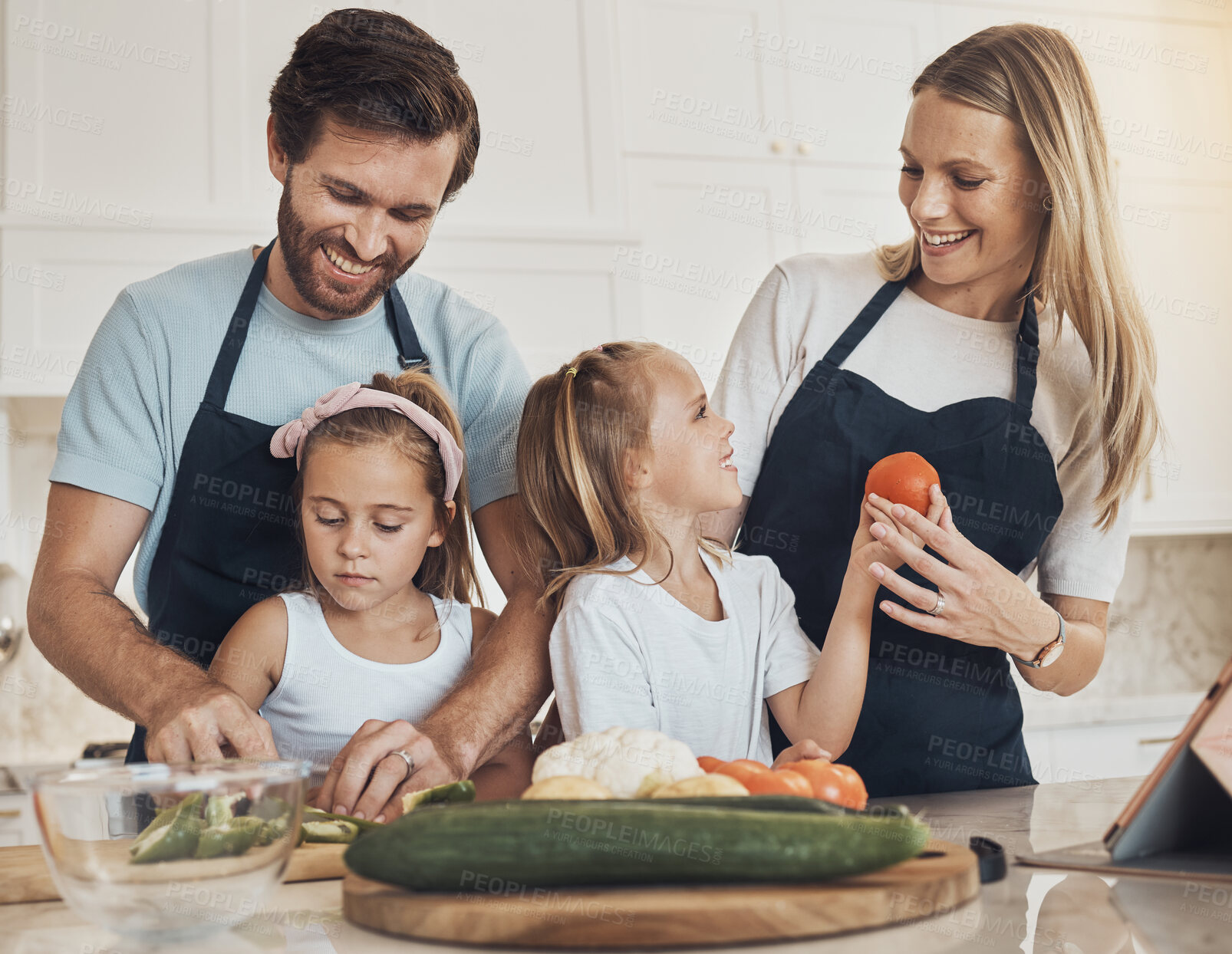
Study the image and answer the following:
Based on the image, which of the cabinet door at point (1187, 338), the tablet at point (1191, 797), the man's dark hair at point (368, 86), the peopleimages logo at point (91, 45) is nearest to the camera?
the tablet at point (1191, 797)

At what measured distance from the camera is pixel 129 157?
255cm

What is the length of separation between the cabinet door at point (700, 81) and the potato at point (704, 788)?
2.59 m

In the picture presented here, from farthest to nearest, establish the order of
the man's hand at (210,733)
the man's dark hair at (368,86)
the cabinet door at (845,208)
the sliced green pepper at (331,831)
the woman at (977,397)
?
the cabinet door at (845,208), the woman at (977,397), the man's dark hair at (368,86), the man's hand at (210,733), the sliced green pepper at (331,831)

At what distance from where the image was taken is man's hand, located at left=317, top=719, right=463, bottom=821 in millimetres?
1163

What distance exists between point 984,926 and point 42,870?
684mm

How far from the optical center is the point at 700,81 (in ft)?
10.5

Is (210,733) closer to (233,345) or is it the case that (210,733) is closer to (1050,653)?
(233,345)

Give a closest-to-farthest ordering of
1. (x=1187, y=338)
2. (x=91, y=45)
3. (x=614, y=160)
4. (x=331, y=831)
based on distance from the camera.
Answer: (x=331, y=831), (x=91, y=45), (x=614, y=160), (x=1187, y=338)

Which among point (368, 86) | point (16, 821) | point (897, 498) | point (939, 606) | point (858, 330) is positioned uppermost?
point (368, 86)

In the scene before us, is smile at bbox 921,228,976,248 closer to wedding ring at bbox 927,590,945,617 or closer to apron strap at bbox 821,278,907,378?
apron strap at bbox 821,278,907,378

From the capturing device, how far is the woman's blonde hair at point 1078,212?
59.3 inches

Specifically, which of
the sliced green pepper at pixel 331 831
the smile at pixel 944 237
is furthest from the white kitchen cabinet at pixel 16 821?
the smile at pixel 944 237

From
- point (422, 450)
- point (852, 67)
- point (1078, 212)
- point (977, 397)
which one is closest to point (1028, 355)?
point (977, 397)

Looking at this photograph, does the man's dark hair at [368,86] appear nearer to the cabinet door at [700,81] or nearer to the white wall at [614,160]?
the white wall at [614,160]
